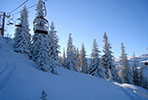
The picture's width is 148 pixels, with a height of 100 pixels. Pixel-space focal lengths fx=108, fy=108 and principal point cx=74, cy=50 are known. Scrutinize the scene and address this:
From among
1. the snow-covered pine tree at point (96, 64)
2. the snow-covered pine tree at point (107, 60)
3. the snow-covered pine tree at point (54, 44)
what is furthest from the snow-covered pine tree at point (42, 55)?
the snow-covered pine tree at point (107, 60)

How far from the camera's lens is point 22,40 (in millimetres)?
23656

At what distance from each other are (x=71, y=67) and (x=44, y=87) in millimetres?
24454

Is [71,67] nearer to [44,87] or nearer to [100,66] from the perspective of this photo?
[100,66]

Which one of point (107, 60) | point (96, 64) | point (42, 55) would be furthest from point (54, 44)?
point (107, 60)

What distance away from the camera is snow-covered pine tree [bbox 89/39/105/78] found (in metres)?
26.7

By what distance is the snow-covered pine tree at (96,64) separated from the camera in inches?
1052

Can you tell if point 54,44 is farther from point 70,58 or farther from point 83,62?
point 83,62

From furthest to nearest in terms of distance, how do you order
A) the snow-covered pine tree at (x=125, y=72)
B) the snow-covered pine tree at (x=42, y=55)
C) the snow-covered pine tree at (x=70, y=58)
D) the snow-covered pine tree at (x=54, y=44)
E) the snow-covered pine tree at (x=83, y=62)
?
the snow-covered pine tree at (x=83, y=62), the snow-covered pine tree at (x=70, y=58), the snow-covered pine tree at (x=125, y=72), the snow-covered pine tree at (x=54, y=44), the snow-covered pine tree at (x=42, y=55)

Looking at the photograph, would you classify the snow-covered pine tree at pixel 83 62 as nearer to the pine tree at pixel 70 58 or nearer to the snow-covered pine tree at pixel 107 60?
the pine tree at pixel 70 58

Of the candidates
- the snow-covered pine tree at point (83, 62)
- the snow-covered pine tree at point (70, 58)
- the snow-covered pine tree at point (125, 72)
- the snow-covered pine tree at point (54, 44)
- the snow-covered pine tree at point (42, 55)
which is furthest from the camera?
the snow-covered pine tree at point (83, 62)

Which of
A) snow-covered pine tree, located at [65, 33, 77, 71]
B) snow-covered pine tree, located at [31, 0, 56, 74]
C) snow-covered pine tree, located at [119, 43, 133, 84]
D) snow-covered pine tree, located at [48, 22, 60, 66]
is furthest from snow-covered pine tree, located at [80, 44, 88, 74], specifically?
snow-covered pine tree, located at [31, 0, 56, 74]

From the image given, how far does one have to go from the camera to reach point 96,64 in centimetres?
2761

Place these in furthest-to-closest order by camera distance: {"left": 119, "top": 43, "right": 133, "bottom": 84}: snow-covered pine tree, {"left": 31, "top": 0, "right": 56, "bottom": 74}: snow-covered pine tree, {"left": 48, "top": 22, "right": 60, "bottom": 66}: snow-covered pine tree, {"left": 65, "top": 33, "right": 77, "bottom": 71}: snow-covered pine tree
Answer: {"left": 65, "top": 33, "right": 77, "bottom": 71}: snow-covered pine tree < {"left": 119, "top": 43, "right": 133, "bottom": 84}: snow-covered pine tree < {"left": 48, "top": 22, "right": 60, "bottom": 66}: snow-covered pine tree < {"left": 31, "top": 0, "right": 56, "bottom": 74}: snow-covered pine tree

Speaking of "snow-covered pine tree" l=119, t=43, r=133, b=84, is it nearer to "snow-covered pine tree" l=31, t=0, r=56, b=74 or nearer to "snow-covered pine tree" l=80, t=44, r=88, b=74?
"snow-covered pine tree" l=80, t=44, r=88, b=74
